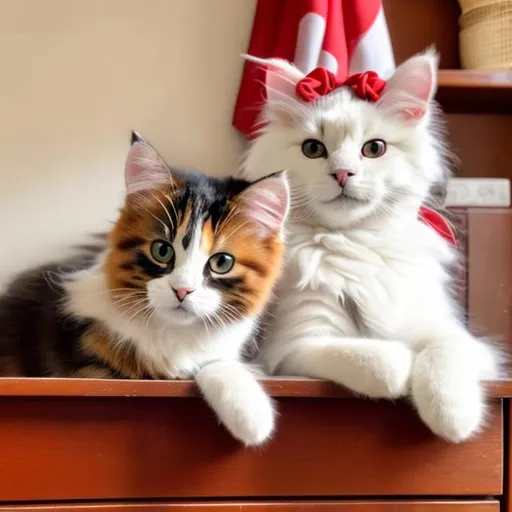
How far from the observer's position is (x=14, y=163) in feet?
4.59

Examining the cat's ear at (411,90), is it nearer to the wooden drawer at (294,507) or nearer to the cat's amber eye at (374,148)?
the cat's amber eye at (374,148)

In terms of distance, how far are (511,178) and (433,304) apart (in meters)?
0.69

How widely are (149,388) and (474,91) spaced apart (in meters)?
0.97

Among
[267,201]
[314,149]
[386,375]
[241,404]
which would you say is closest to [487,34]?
[314,149]

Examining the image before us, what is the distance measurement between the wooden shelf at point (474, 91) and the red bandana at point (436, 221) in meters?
0.36

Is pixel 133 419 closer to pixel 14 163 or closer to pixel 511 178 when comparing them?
pixel 14 163

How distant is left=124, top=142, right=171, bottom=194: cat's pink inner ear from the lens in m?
0.84

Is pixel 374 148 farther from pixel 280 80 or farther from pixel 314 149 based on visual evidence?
pixel 280 80

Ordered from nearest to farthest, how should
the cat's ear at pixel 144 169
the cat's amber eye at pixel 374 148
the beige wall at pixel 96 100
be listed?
the cat's ear at pixel 144 169
the cat's amber eye at pixel 374 148
the beige wall at pixel 96 100

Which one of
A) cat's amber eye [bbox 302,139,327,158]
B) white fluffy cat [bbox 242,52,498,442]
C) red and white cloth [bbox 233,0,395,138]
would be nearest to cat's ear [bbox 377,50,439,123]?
white fluffy cat [bbox 242,52,498,442]

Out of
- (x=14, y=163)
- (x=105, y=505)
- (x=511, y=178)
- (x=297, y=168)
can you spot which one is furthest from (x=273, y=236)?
(x=511, y=178)

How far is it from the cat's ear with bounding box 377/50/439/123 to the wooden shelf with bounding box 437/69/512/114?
1.04ft

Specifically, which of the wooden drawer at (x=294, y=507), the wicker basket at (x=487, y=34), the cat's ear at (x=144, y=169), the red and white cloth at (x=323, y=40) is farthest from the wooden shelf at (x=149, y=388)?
the wicker basket at (x=487, y=34)

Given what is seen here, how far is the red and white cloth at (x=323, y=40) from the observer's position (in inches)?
50.7
